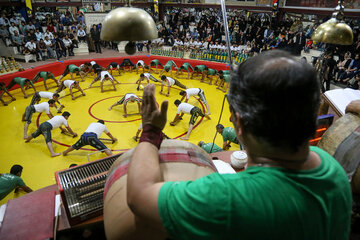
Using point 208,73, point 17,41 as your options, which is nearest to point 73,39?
point 17,41

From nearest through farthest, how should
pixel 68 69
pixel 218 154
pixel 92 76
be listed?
pixel 218 154
pixel 68 69
pixel 92 76

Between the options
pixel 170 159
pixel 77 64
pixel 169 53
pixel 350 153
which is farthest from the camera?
pixel 169 53

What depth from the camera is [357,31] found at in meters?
11.1

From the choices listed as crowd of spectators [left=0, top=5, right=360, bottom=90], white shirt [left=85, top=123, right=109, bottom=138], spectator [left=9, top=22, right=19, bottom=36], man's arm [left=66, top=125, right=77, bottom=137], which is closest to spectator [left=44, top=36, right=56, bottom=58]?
crowd of spectators [left=0, top=5, right=360, bottom=90]

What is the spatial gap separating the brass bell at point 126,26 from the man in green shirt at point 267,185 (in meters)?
1.34

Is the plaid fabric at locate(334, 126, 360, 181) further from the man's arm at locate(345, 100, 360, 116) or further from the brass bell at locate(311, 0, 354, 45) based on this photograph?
the brass bell at locate(311, 0, 354, 45)

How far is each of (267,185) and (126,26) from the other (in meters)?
1.71

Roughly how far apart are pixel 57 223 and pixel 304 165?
1.79 m

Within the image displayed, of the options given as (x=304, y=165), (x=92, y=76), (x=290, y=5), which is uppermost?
(x=290, y=5)

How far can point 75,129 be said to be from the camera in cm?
727

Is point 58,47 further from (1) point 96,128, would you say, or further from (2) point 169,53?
(1) point 96,128

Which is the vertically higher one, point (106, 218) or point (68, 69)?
point (106, 218)

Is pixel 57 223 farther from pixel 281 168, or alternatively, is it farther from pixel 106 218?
pixel 281 168

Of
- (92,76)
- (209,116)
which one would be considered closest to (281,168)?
(209,116)
